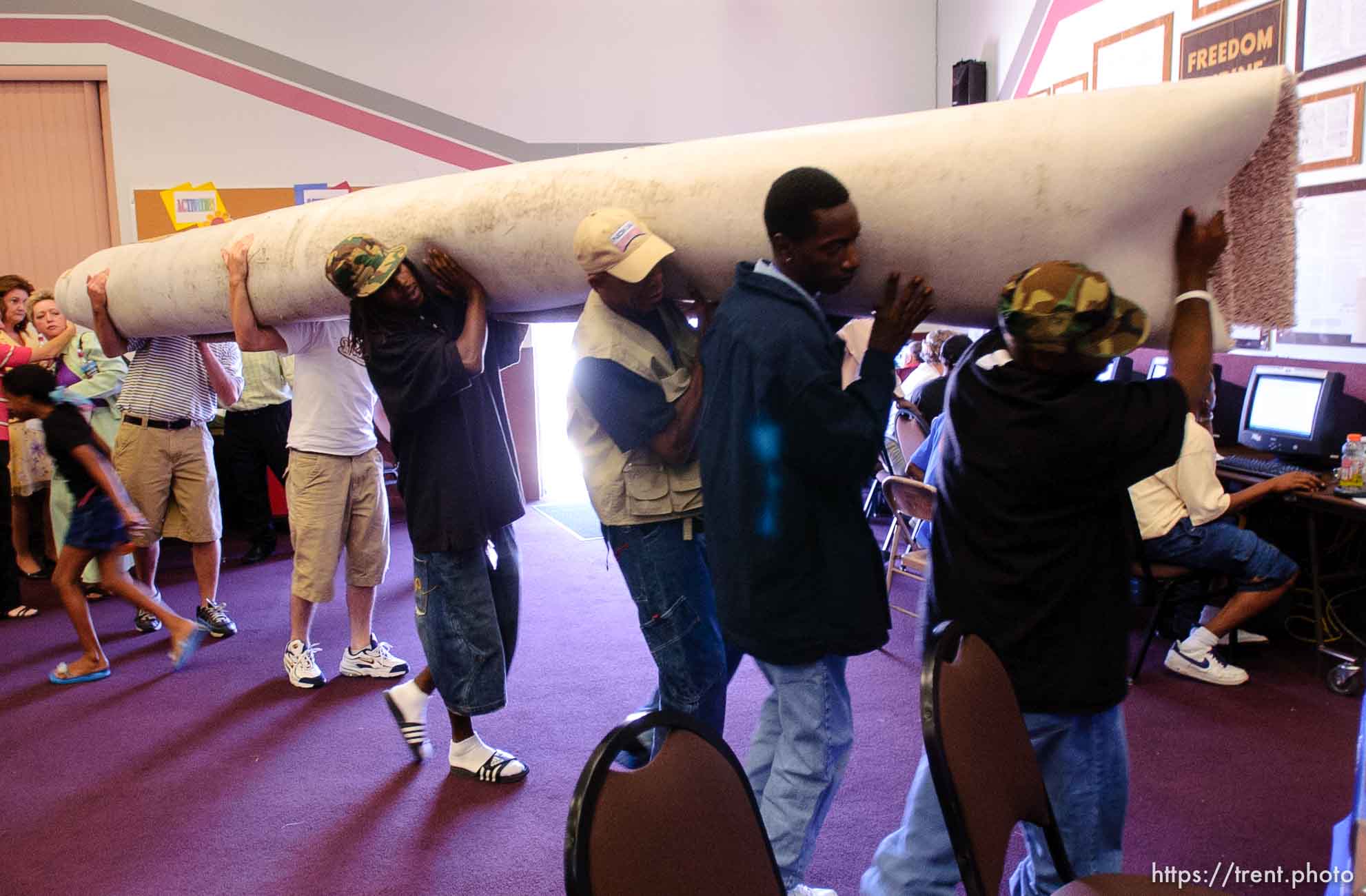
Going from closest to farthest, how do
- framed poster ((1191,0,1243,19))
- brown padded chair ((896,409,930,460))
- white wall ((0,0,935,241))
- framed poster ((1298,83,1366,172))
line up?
1. framed poster ((1298,83,1366,172))
2. framed poster ((1191,0,1243,19))
3. brown padded chair ((896,409,930,460))
4. white wall ((0,0,935,241))

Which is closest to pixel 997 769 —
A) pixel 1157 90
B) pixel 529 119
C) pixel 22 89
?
pixel 1157 90

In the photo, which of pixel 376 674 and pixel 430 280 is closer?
pixel 430 280

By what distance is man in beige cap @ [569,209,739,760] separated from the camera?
1.78m

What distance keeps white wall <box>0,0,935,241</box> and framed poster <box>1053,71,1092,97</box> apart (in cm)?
166

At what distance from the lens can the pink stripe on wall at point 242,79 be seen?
5941 mm

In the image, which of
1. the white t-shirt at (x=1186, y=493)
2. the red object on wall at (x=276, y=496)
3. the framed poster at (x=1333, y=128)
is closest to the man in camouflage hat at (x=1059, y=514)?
the white t-shirt at (x=1186, y=493)

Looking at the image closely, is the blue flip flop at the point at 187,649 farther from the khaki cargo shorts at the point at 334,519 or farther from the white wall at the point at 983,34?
the white wall at the point at 983,34

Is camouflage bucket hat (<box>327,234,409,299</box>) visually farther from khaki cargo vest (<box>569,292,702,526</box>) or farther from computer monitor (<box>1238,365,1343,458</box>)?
computer monitor (<box>1238,365,1343,458</box>)

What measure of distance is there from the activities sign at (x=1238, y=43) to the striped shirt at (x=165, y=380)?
416cm

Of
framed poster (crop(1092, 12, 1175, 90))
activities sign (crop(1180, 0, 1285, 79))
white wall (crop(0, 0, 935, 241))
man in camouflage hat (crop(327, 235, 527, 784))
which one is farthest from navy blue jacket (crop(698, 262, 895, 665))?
white wall (crop(0, 0, 935, 241))

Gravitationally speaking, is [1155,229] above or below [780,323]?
above

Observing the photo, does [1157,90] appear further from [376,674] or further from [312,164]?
[312,164]

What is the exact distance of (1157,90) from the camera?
1.50 meters

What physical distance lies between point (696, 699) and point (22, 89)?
6.41m
